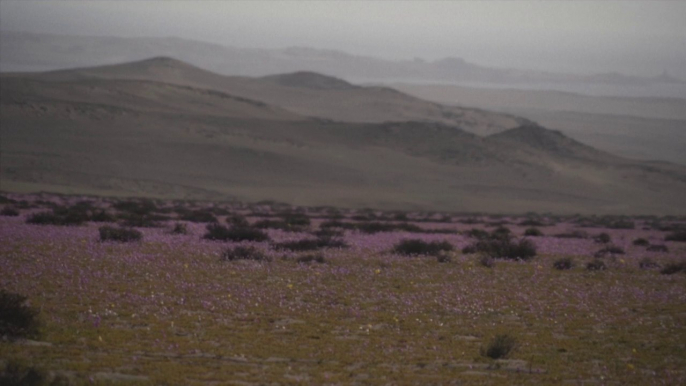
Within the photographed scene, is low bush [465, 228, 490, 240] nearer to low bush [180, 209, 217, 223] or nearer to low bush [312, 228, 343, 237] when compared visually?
low bush [312, 228, 343, 237]

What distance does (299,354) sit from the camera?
372 inches

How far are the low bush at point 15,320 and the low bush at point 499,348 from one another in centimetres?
557

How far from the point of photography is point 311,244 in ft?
65.4

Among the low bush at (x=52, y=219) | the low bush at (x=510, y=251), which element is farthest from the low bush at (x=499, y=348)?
the low bush at (x=52, y=219)

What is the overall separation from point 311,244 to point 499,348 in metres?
10.7

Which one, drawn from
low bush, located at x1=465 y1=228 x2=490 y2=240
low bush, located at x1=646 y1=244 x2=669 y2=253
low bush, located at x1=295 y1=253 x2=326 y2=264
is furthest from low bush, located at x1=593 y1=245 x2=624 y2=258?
low bush, located at x1=295 y1=253 x2=326 y2=264

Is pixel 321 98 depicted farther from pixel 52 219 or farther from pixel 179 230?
pixel 52 219

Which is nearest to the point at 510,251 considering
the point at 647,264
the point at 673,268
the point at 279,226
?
the point at 647,264

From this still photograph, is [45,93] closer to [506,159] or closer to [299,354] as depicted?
[506,159]

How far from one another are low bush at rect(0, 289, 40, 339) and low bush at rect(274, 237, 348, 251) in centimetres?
1025

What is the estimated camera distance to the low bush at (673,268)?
18234 mm

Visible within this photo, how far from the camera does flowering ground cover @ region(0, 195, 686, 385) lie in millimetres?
8758

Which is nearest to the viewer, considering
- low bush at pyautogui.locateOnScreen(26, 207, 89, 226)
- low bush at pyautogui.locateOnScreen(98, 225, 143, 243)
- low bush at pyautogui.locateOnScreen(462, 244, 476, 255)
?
low bush at pyautogui.locateOnScreen(98, 225, 143, 243)

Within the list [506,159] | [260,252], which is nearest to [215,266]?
[260,252]
